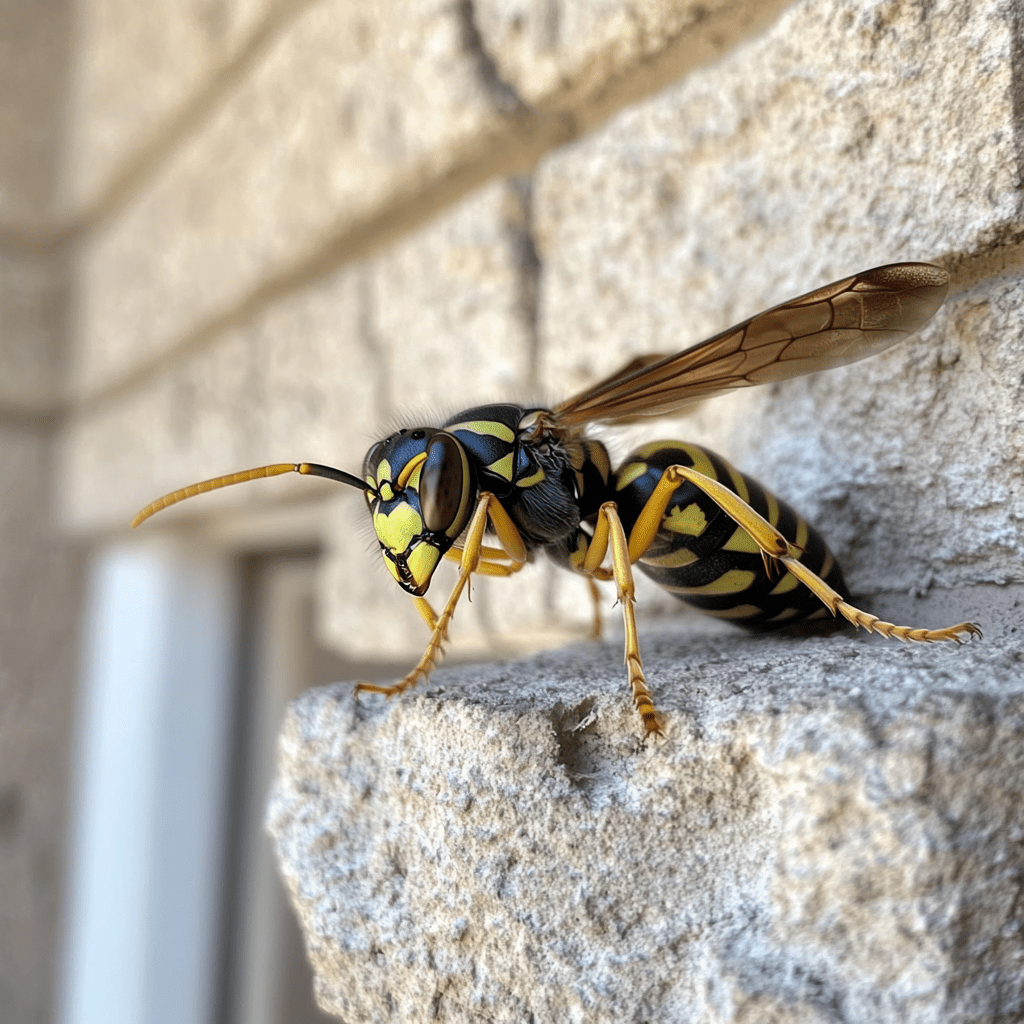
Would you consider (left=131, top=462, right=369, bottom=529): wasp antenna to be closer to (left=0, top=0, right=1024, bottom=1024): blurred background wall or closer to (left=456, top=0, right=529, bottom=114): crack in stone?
(left=0, top=0, right=1024, bottom=1024): blurred background wall

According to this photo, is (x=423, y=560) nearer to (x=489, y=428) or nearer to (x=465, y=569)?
(x=465, y=569)

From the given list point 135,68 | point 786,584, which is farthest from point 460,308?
point 135,68

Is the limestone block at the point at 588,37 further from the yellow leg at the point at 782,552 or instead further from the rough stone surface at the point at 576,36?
the yellow leg at the point at 782,552

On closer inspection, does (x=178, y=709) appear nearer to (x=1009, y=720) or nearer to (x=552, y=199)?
(x=552, y=199)

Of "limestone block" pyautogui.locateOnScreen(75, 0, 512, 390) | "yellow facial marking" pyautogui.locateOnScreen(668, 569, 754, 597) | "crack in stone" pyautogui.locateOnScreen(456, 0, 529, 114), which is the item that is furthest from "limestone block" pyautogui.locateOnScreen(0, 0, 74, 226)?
"yellow facial marking" pyautogui.locateOnScreen(668, 569, 754, 597)

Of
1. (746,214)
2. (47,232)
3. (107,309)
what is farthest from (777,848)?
(47,232)

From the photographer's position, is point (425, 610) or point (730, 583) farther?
point (425, 610)
